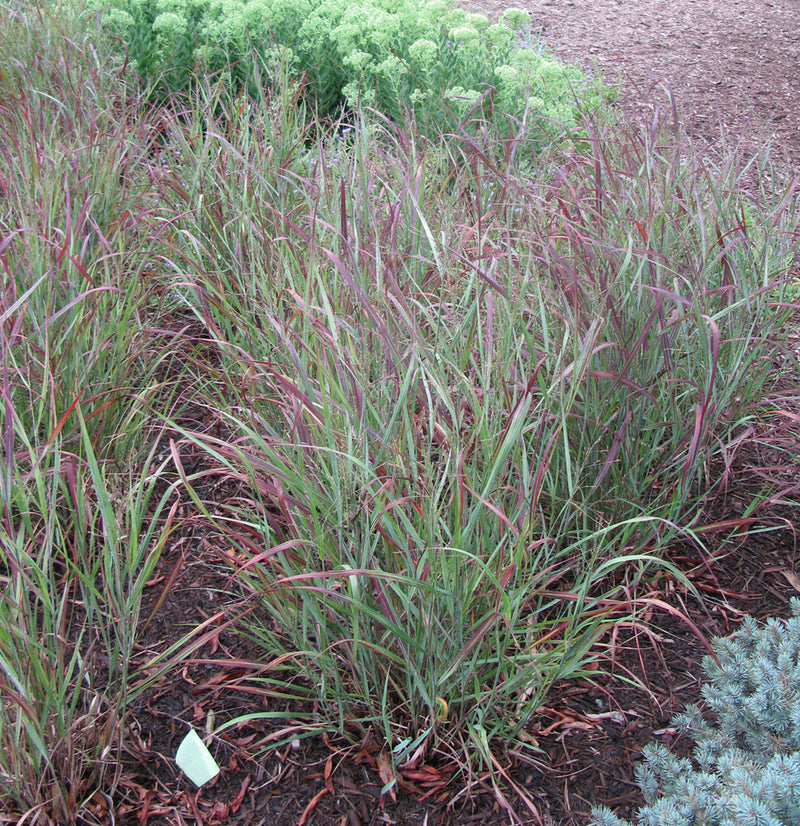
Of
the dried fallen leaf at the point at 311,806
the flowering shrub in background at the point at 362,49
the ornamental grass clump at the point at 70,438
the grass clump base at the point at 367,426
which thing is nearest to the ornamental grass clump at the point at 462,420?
the grass clump base at the point at 367,426

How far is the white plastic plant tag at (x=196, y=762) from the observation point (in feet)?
5.00

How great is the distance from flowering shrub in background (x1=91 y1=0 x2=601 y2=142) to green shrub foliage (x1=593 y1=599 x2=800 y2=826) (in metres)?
2.89

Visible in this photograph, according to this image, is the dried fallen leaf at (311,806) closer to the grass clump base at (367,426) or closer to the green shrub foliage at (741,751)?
the grass clump base at (367,426)

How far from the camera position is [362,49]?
4434 millimetres

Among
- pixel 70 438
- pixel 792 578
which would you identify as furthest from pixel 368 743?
pixel 792 578

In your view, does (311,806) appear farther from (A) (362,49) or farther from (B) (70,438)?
(A) (362,49)

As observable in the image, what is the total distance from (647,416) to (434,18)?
10.7 ft

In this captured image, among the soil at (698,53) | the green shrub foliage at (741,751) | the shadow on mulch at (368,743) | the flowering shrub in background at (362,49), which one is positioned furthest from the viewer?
the soil at (698,53)

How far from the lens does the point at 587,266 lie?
6.69 feet

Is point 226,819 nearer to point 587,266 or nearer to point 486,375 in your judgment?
point 486,375

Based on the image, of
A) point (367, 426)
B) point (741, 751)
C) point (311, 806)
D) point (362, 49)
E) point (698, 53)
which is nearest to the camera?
point (741, 751)

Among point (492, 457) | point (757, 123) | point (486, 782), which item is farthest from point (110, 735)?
point (757, 123)

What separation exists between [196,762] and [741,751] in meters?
1.00

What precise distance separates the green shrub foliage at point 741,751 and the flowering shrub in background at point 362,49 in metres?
2.89
